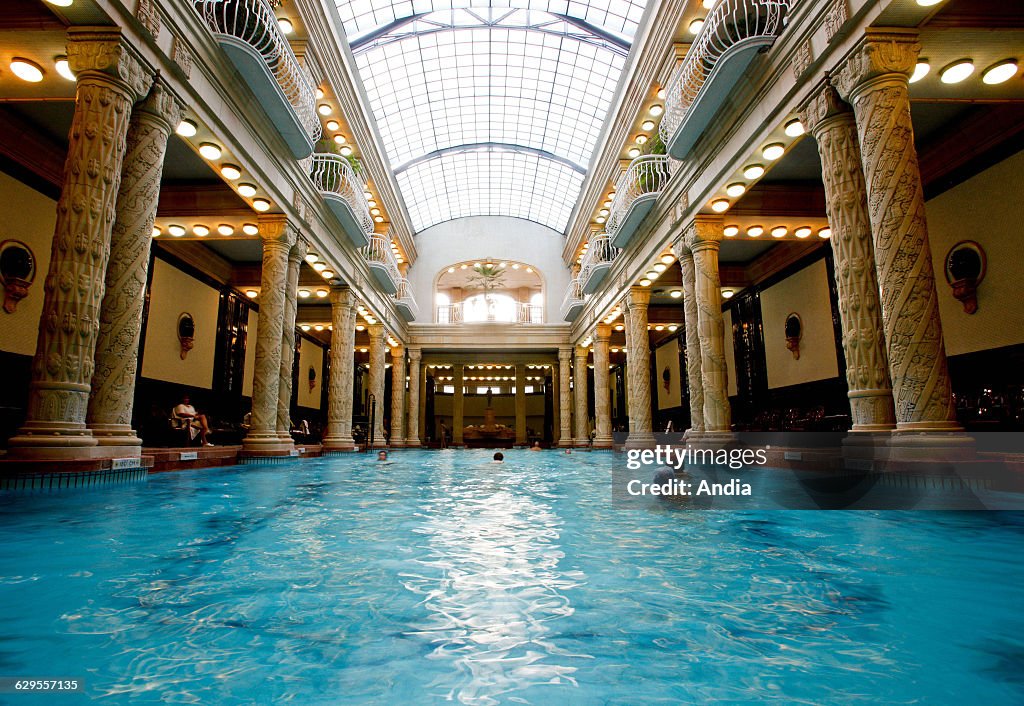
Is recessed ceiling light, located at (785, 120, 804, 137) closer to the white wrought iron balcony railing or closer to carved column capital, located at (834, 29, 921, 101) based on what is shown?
carved column capital, located at (834, 29, 921, 101)

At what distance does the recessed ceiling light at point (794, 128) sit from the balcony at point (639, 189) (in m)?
4.59

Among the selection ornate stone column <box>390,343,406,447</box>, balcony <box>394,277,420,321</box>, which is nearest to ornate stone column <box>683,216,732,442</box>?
balcony <box>394,277,420,321</box>

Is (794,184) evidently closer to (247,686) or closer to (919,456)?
(919,456)

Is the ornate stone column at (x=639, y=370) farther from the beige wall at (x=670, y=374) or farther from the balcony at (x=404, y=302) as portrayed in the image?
the balcony at (x=404, y=302)

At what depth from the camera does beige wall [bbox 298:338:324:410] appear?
74.3ft

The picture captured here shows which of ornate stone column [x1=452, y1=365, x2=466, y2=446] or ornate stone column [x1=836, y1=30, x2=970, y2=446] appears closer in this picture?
ornate stone column [x1=836, y1=30, x2=970, y2=446]

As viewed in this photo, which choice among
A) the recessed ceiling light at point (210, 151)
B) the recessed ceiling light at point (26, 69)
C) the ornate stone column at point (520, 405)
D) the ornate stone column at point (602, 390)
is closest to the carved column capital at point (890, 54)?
the recessed ceiling light at point (210, 151)

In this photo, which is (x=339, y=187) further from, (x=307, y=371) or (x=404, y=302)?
(x=307, y=371)

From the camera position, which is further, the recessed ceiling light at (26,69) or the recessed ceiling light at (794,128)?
the recessed ceiling light at (794,128)

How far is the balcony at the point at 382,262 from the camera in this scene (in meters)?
18.1

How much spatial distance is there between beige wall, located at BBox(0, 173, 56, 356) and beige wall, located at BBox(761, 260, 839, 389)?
54.7ft

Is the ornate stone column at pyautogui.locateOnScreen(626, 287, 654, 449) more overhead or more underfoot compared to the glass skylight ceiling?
more underfoot

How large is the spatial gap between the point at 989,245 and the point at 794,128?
387cm

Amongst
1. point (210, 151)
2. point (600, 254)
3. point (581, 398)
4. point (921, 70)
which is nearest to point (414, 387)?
point (581, 398)
